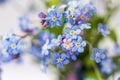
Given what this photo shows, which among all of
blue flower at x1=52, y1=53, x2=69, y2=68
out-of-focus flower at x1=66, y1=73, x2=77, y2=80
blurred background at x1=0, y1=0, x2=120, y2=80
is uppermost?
blurred background at x1=0, y1=0, x2=120, y2=80

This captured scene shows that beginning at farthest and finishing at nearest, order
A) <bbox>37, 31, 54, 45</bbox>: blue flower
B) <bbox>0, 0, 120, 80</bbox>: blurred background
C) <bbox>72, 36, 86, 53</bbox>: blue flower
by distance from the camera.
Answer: <bbox>0, 0, 120, 80</bbox>: blurred background
<bbox>37, 31, 54, 45</bbox>: blue flower
<bbox>72, 36, 86, 53</bbox>: blue flower

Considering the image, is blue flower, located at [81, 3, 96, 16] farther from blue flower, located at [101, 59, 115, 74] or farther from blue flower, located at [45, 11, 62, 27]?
blue flower, located at [101, 59, 115, 74]

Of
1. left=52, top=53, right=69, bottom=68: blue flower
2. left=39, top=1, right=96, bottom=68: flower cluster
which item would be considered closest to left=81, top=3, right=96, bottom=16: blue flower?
left=39, top=1, right=96, bottom=68: flower cluster

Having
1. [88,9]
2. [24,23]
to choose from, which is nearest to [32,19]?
[24,23]

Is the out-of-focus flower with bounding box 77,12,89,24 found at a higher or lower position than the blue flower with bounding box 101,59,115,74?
lower

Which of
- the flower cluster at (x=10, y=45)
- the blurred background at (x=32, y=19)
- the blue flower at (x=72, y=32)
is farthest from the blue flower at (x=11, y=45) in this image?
the blurred background at (x=32, y=19)

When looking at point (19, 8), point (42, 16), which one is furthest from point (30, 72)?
point (42, 16)

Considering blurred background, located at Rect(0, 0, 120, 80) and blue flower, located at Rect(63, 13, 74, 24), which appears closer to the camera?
blue flower, located at Rect(63, 13, 74, 24)
